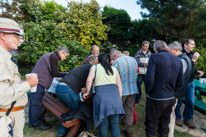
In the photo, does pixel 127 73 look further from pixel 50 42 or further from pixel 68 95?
pixel 50 42

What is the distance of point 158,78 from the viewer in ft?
7.55

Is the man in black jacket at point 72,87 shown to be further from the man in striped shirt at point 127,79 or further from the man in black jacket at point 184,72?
the man in black jacket at point 184,72

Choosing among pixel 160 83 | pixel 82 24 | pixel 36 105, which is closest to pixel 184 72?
pixel 160 83

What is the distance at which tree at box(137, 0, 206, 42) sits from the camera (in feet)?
17.3

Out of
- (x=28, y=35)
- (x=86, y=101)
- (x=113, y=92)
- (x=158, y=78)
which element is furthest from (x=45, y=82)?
(x=28, y=35)

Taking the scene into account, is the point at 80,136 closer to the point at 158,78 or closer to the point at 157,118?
the point at 157,118

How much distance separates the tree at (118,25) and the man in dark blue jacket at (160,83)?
23.1 feet

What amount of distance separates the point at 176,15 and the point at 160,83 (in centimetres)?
520

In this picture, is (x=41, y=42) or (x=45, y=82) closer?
(x=45, y=82)

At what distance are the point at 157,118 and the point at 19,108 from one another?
7.24 ft

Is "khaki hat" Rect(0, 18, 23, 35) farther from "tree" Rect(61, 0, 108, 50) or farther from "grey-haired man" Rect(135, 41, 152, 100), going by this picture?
"tree" Rect(61, 0, 108, 50)

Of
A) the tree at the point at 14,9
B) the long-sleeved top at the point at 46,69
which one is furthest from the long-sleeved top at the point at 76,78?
the tree at the point at 14,9

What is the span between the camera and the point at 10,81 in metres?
1.38

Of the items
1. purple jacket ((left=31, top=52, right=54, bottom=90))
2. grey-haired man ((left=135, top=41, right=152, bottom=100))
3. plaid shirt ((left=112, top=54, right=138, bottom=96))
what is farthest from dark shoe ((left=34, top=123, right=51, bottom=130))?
grey-haired man ((left=135, top=41, right=152, bottom=100))
